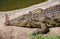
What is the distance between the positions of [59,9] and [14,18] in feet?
3.71

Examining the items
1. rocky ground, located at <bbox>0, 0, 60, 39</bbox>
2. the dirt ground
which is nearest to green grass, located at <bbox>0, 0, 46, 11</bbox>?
rocky ground, located at <bbox>0, 0, 60, 39</bbox>

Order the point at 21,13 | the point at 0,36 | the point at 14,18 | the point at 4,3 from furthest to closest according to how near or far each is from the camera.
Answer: the point at 4,3 < the point at 21,13 < the point at 14,18 < the point at 0,36

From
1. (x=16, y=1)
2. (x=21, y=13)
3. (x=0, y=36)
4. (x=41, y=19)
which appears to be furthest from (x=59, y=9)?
(x=16, y=1)

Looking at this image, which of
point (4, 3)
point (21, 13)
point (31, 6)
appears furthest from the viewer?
point (4, 3)

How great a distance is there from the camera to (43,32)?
4.87 metres

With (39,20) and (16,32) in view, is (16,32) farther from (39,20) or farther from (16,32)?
(39,20)

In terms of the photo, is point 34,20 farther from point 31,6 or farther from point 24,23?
point 31,6

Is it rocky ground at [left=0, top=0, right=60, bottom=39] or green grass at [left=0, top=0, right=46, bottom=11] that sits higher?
green grass at [left=0, top=0, right=46, bottom=11]

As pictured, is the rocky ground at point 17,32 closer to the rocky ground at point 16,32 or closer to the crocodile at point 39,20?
the rocky ground at point 16,32

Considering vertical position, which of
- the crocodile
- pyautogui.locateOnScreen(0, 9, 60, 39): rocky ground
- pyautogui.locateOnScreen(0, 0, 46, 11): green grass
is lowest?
pyautogui.locateOnScreen(0, 9, 60, 39): rocky ground

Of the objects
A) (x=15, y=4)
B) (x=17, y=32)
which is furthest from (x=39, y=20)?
(x=15, y=4)

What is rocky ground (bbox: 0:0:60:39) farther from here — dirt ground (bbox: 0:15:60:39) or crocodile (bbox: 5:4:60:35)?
crocodile (bbox: 5:4:60:35)

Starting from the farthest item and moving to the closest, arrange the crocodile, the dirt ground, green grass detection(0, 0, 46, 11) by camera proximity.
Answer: green grass detection(0, 0, 46, 11) < the crocodile < the dirt ground

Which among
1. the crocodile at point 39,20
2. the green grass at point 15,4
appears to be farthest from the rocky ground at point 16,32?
the green grass at point 15,4
